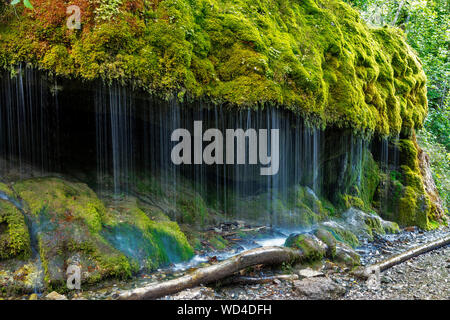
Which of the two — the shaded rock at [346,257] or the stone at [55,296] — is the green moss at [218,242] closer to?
the shaded rock at [346,257]

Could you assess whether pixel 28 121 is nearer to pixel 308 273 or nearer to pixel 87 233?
pixel 87 233

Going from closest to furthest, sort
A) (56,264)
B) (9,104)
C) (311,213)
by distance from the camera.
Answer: (56,264)
(9,104)
(311,213)

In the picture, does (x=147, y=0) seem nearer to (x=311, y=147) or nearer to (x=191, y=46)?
(x=191, y=46)

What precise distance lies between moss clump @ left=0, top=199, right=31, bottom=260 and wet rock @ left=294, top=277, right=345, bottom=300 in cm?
387

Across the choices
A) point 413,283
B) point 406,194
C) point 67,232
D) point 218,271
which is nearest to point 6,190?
point 67,232

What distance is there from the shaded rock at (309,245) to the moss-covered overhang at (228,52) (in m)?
2.82

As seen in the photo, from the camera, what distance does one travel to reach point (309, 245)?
19.0 ft

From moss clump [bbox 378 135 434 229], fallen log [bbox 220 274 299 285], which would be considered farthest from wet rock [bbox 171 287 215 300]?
moss clump [bbox 378 135 434 229]

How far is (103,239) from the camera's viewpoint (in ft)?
15.4

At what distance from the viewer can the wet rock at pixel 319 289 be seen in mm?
4320

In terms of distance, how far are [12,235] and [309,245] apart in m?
4.82

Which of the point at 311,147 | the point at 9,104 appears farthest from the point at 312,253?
the point at 9,104

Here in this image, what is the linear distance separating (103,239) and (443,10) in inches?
956

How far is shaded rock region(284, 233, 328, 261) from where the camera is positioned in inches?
225
